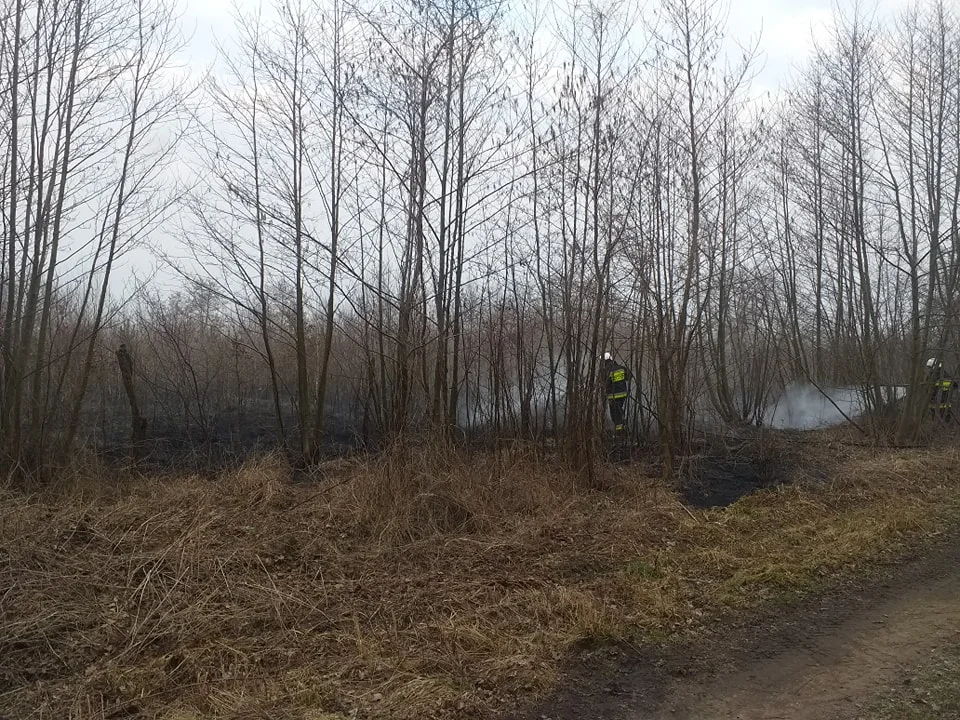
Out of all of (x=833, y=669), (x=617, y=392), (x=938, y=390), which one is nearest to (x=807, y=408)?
(x=938, y=390)

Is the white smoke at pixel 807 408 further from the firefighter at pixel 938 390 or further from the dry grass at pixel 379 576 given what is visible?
the dry grass at pixel 379 576

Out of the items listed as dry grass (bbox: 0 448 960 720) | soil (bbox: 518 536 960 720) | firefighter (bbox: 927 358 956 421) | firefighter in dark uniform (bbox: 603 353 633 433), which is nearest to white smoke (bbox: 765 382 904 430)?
firefighter (bbox: 927 358 956 421)

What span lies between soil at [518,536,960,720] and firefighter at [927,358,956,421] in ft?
29.8

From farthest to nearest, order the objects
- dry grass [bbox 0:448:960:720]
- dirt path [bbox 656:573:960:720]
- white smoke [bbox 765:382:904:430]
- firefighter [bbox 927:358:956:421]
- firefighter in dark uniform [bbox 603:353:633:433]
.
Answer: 1. white smoke [bbox 765:382:904:430]
2. firefighter [bbox 927:358:956:421]
3. firefighter in dark uniform [bbox 603:353:633:433]
4. dry grass [bbox 0:448:960:720]
5. dirt path [bbox 656:573:960:720]

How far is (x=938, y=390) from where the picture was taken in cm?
1378

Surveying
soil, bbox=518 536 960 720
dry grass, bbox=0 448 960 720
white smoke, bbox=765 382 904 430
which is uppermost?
white smoke, bbox=765 382 904 430

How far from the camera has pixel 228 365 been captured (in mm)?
14695

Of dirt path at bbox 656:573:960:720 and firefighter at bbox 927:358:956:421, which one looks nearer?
dirt path at bbox 656:573:960:720

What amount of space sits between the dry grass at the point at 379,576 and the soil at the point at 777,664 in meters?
Result: 0.23

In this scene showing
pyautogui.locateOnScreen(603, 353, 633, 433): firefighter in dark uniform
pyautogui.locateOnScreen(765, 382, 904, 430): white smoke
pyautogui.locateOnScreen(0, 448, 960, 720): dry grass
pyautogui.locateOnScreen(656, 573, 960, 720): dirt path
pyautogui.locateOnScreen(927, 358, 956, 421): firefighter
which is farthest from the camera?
pyautogui.locateOnScreen(765, 382, 904, 430): white smoke

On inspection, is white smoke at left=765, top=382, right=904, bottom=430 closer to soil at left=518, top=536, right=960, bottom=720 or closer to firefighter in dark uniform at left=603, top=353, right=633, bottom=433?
firefighter in dark uniform at left=603, top=353, right=633, bottom=433

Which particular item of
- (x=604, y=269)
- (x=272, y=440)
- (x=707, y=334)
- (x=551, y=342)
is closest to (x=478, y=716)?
(x=604, y=269)

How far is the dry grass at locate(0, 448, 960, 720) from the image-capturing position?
379cm

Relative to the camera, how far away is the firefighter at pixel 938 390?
12827 mm
